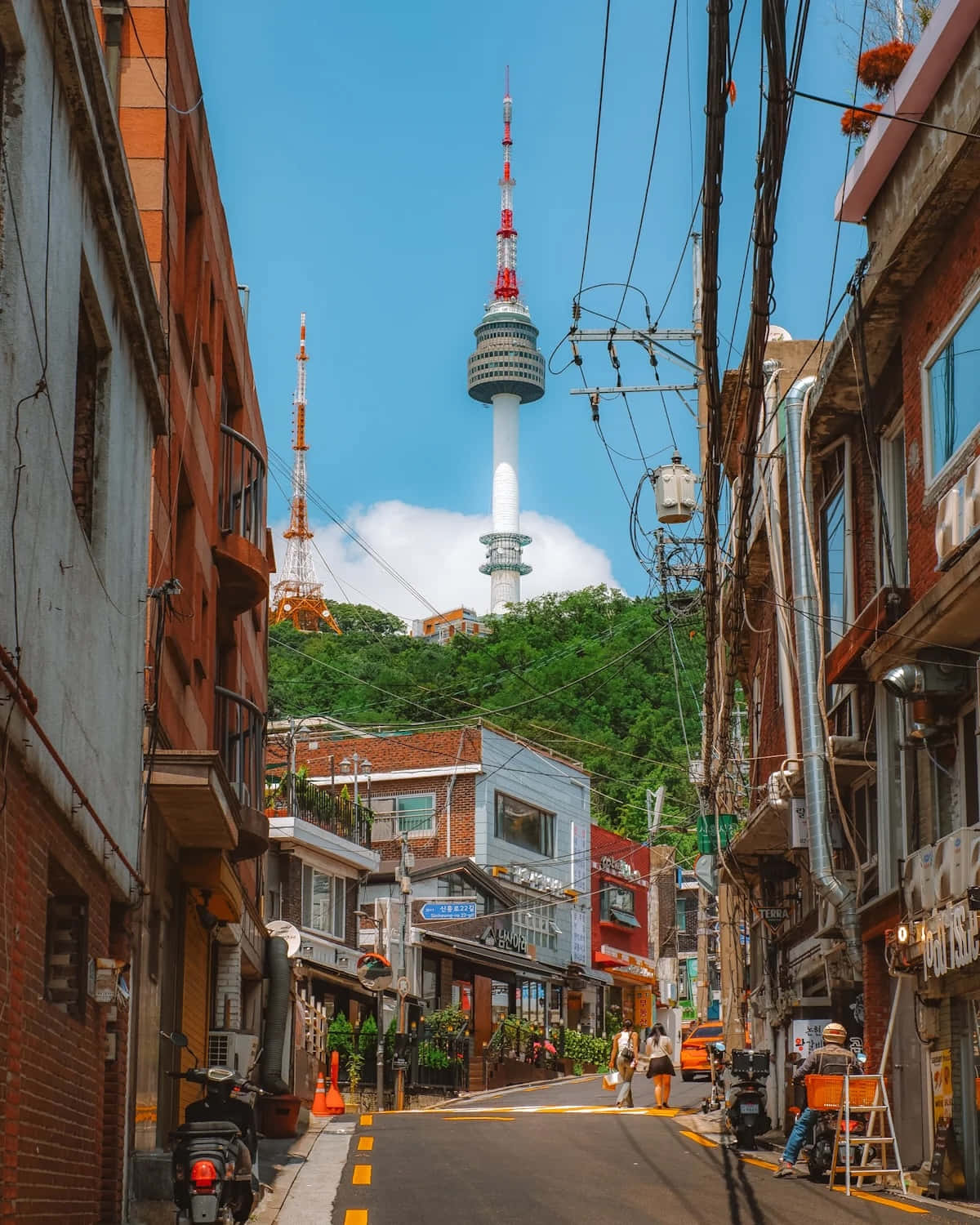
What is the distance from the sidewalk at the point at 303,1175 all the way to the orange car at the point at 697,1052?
1912 centimetres

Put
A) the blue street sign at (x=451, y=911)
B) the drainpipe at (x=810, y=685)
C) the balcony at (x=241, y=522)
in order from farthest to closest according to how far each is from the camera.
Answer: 1. the blue street sign at (x=451, y=911)
2. the balcony at (x=241, y=522)
3. the drainpipe at (x=810, y=685)

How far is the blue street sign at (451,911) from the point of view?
39.5m

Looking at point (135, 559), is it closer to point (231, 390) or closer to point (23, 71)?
point (23, 71)

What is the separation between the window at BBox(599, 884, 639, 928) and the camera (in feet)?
217

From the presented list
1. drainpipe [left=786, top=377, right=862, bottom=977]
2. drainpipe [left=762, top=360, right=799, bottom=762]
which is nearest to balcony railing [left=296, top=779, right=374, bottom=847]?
drainpipe [left=762, top=360, right=799, bottom=762]

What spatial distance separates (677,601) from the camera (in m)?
34.6

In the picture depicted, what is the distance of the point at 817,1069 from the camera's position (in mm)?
17188

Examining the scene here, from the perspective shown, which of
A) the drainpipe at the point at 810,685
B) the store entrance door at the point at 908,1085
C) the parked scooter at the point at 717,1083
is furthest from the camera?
the parked scooter at the point at 717,1083

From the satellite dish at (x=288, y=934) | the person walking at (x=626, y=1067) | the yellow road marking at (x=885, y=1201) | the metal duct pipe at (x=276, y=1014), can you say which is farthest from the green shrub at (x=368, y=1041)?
the yellow road marking at (x=885, y=1201)

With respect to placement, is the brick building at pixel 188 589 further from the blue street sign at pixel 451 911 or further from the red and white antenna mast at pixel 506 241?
the red and white antenna mast at pixel 506 241

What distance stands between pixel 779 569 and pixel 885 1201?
992 cm

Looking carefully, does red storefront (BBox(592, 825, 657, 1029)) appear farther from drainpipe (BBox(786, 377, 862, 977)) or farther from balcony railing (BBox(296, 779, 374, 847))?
drainpipe (BBox(786, 377, 862, 977))

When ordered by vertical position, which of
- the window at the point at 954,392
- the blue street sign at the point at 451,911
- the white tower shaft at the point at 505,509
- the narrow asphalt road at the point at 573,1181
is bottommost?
the narrow asphalt road at the point at 573,1181

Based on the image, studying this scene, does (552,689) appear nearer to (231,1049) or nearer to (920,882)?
(231,1049)
